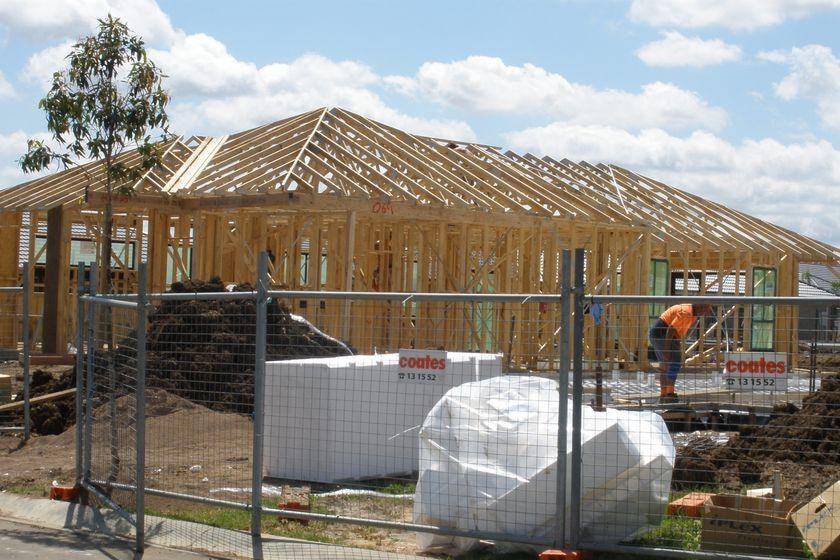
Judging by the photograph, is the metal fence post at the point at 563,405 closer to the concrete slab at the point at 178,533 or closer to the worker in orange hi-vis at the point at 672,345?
the worker in orange hi-vis at the point at 672,345

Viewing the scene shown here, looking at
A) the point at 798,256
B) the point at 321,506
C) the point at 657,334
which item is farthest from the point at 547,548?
the point at 798,256

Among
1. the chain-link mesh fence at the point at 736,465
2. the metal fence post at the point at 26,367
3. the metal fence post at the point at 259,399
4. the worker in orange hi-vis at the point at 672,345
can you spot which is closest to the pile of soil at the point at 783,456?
the chain-link mesh fence at the point at 736,465

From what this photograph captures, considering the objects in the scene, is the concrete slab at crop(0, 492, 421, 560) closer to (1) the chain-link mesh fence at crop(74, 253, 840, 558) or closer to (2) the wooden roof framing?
(1) the chain-link mesh fence at crop(74, 253, 840, 558)

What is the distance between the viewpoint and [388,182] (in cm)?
1862

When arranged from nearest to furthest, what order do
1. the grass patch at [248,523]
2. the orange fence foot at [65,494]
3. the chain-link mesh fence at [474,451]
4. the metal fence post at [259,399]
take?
the chain-link mesh fence at [474,451], the metal fence post at [259,399], the grass patch at [248,523], the orange fence foot at [65,494]

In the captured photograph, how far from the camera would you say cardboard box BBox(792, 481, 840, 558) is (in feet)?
20.9

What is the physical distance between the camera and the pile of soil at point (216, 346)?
39.8 ft

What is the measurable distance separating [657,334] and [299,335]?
4.32m

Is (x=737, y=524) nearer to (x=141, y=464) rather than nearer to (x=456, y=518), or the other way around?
(x=456, y=518)

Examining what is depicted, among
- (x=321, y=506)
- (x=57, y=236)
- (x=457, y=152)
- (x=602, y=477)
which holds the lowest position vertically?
(x=321, y=506)

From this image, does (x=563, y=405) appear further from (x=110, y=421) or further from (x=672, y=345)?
(x=672, y=345)

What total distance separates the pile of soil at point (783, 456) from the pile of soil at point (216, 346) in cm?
431

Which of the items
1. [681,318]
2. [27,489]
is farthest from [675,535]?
[27,489]

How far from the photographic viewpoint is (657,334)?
43.2ft
